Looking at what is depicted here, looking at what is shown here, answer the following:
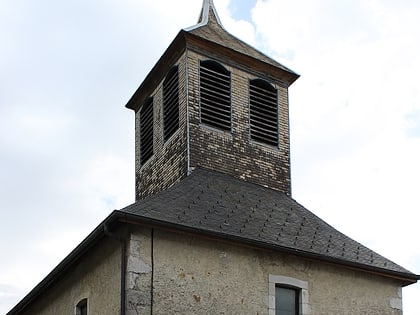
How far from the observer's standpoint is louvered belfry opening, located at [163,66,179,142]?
18.2m

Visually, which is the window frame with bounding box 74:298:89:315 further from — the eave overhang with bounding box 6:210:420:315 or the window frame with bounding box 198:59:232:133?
the window frame with bounding box 198:59:232:133

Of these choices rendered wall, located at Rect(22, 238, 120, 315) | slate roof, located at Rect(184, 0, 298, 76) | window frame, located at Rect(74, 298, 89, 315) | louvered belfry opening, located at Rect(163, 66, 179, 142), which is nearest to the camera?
rendered wall, located at Rect(22, 238, 120, 315)

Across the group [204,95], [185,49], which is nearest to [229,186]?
[204,95]

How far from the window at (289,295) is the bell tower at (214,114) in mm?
3759

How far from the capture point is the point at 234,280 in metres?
13.6

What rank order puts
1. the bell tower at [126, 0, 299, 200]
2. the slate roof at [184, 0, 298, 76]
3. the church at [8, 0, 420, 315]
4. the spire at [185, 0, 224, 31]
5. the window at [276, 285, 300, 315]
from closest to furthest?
the church at [8, 0, 420, 315] → the window at [276, 285, 300, 315] → the bell tower at [126, 0, 299, 200] → the slate roof at [184, 0, 298, 76] → the spire at [185, 0, 224, 31]

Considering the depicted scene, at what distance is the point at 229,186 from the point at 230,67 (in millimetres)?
3412

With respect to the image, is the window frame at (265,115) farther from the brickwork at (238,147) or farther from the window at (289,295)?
the window at (289,295)

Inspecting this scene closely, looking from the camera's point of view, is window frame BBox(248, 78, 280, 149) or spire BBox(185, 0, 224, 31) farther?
spire BBox(185, 0, 224, 31)

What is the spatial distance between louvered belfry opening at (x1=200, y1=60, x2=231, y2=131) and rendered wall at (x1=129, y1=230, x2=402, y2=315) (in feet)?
15.3

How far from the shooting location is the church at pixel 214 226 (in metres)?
13.1

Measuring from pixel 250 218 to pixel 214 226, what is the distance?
1.40m

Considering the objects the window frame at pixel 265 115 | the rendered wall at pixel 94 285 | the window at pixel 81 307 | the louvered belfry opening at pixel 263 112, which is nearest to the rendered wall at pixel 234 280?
the rendered wall at pixel 94 285

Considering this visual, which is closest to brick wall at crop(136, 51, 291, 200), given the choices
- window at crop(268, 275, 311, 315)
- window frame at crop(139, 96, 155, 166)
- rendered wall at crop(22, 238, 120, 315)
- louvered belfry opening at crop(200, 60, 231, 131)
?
louvered belfry opening at crop(200, 60, 231, 131)
